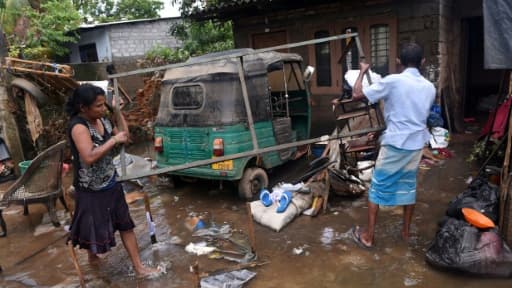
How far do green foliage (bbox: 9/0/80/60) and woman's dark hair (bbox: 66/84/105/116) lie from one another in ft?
27.1

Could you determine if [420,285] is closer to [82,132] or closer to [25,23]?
[82,132]

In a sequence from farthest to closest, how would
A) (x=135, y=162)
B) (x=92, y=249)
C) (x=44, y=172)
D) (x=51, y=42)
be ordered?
(x=51, y=42) → (x=135, y=162) → (x=44, y=172) → (x=92, y=249)

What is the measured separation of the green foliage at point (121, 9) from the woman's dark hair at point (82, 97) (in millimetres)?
18754

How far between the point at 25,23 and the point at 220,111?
9.48 metres

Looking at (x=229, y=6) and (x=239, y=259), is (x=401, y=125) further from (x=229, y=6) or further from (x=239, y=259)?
(x=229, y=6)

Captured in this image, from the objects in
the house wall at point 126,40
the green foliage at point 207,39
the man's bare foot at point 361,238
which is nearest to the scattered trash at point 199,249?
the man's bare foot at point 361,238

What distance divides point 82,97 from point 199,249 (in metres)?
2.05

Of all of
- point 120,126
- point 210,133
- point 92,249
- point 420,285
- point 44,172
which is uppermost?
point 120,126

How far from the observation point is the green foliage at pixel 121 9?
66.0 ft

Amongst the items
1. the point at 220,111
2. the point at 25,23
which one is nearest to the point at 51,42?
the point at 25,23

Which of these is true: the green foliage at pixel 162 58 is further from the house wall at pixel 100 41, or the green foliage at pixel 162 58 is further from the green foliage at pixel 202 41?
the house wall at pixel 100 41

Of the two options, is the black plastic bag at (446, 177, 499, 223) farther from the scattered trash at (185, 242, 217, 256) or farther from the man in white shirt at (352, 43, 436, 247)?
the scattered trash at (185, 242, 217, 256)

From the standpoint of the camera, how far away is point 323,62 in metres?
8.70

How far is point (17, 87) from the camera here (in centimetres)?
739
